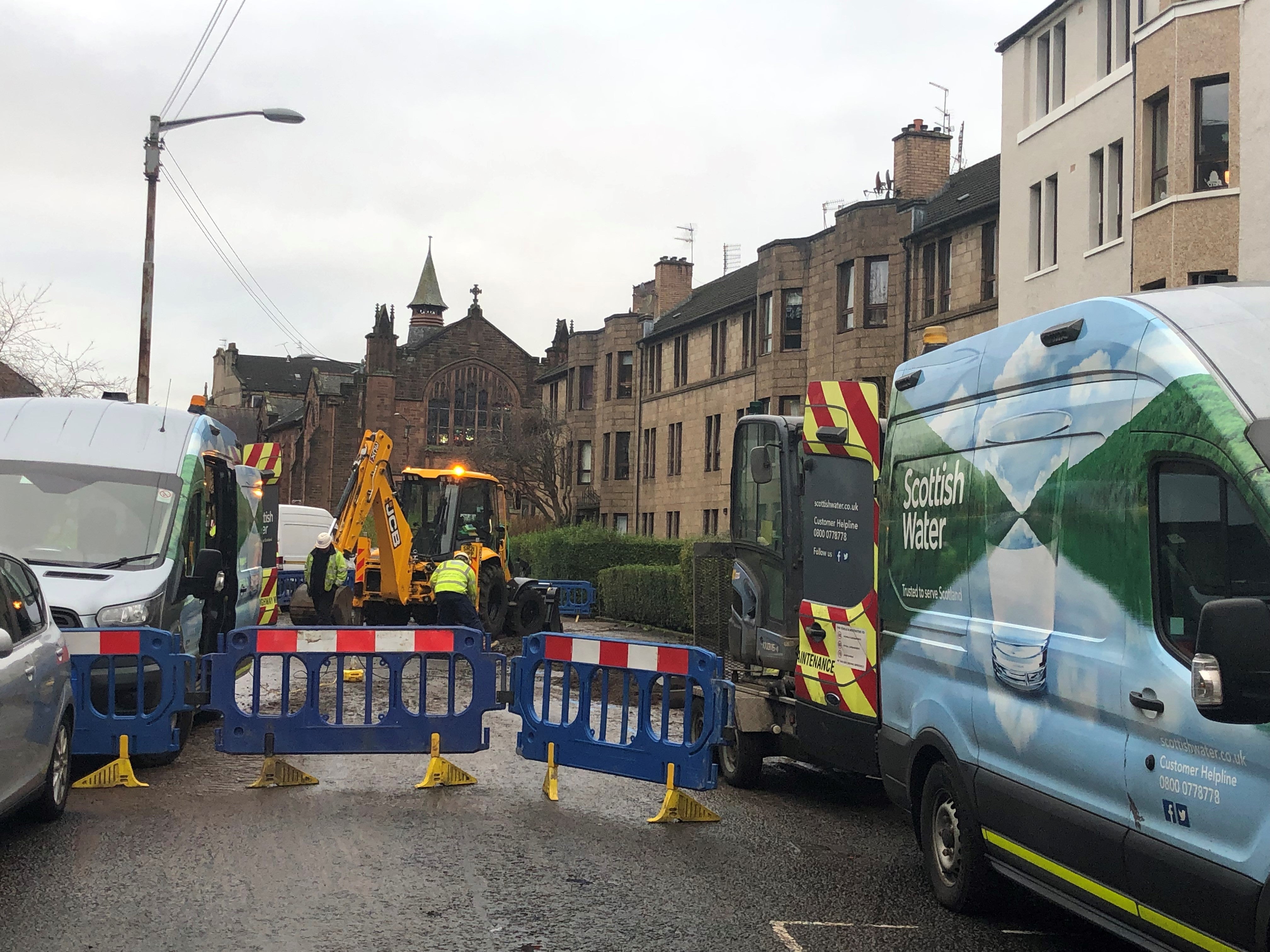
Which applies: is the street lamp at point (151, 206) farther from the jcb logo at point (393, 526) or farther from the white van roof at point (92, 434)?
the white van roof at point (92, 434)

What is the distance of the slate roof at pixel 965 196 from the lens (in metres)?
30.7

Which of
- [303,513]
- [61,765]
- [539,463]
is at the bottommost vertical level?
[61,765]

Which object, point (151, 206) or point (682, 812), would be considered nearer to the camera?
point (682, 812)

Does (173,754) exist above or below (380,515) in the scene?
below

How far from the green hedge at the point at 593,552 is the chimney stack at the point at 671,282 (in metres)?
17.8

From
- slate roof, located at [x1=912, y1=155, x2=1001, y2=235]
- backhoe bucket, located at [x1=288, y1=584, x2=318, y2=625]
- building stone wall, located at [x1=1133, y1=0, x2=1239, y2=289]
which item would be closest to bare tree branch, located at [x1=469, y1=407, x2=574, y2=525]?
slate roof, located at [x1=912, y1=155, x2=1001, y2=235]

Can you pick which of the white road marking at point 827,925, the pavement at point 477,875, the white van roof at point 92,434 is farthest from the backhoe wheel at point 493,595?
the white road marking at point 827,925

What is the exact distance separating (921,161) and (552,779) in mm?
29991

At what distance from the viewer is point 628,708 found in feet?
31.4

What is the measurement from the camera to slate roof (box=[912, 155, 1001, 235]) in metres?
30.7

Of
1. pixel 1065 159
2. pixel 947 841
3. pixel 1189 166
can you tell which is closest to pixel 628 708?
pixel 947 841

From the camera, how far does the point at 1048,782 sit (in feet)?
18.2

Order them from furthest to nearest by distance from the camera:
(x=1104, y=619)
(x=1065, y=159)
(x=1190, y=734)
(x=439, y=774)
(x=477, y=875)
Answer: (x=1065, y=159), (x=439, y=774), (x=477, y=875), (x=1104, y=619), (x=1190, y=734)

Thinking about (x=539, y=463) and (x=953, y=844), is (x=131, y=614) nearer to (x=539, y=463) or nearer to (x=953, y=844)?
(x=953, y=844)
